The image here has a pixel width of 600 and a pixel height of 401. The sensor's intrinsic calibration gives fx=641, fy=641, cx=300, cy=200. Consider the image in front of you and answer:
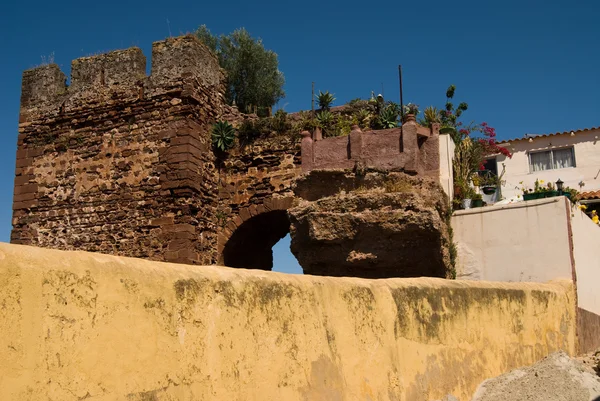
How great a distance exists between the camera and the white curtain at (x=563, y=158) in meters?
18.1

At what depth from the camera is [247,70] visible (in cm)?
2323

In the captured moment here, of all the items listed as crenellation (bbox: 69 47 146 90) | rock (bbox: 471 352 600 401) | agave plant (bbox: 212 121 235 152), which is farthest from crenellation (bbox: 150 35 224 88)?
rock (bbox: 471 352 600 401)

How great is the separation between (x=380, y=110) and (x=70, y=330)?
10.8 m

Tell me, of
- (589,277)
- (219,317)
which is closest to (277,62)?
(589,277)

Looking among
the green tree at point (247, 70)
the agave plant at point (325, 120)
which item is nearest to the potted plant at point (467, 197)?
the agave plant at point (325, 120)

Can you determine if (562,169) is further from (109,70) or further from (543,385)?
(543,385)

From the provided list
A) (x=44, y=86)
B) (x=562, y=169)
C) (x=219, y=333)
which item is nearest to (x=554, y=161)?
(x=562, y=169)

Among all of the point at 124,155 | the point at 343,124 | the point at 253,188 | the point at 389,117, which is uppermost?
the point at 389,117

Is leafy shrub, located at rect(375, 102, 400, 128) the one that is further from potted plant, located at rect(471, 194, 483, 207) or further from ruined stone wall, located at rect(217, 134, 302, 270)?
potted plant, located at rect(471, 194, 483, 207)

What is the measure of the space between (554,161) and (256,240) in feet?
31.7

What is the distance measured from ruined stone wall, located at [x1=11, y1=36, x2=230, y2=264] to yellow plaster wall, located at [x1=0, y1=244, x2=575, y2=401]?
801cm

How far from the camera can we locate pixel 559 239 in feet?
25.1

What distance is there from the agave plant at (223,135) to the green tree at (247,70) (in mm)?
10001

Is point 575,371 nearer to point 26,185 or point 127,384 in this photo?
point 127,384
